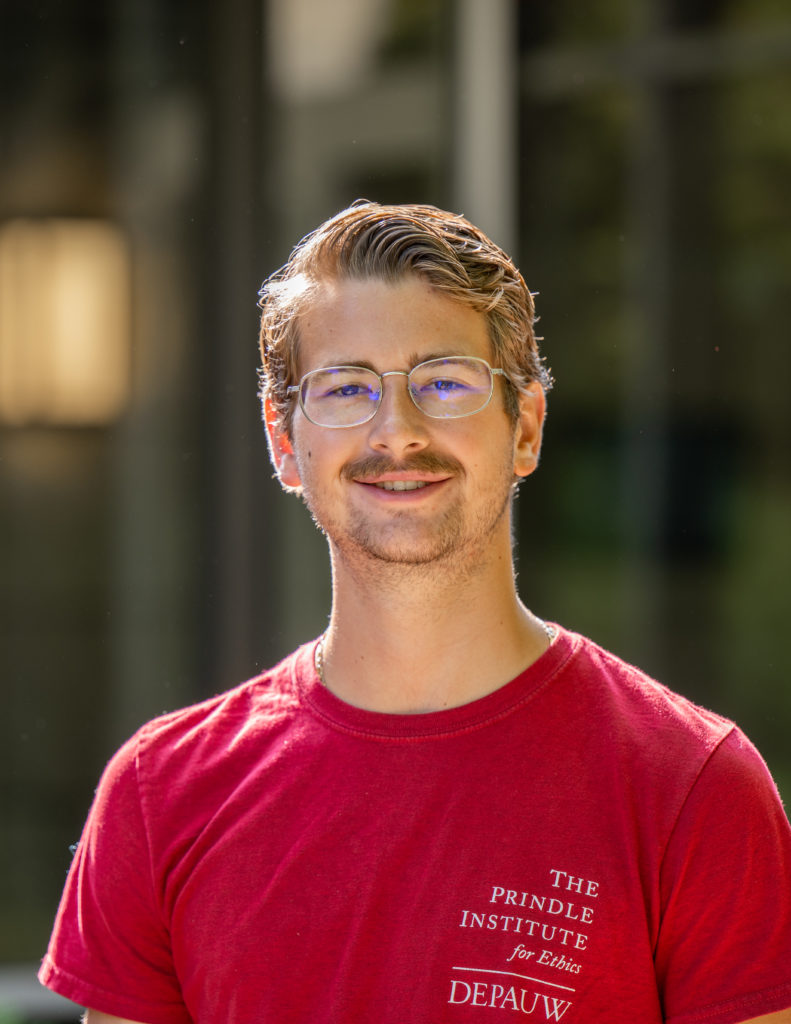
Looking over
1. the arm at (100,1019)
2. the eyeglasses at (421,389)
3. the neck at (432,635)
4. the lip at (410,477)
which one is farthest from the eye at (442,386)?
the arm at (100,1019)

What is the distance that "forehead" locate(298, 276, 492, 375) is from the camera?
1960 millimetres

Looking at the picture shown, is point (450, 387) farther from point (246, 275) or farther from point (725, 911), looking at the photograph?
point (246, 275)

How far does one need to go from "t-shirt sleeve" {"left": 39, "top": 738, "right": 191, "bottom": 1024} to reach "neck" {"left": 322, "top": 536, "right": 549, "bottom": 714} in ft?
1.20

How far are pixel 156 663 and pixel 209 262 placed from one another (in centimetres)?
133

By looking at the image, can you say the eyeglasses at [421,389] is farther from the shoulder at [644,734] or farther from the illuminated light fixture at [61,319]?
the illuminated light fixture at [61,319]

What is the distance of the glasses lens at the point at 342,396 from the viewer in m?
1.97

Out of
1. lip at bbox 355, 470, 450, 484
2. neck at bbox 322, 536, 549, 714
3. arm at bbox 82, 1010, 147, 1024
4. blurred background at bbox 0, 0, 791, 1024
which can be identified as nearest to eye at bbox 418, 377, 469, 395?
→ lip at bbox 355, 470, 450, 484

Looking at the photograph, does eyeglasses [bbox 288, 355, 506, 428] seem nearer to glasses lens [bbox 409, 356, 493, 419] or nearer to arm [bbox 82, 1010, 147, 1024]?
glasses lens [bbox 409, 356, 493, 419]

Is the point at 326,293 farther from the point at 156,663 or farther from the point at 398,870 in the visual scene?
the point at 156,663

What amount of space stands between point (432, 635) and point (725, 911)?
0.56m

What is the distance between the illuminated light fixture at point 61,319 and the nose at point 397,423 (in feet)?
9.18

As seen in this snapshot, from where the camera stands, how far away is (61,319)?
15.0ft

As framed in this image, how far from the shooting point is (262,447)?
4.40m

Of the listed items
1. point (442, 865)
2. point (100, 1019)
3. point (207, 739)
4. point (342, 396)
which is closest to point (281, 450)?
point (342, 396)
